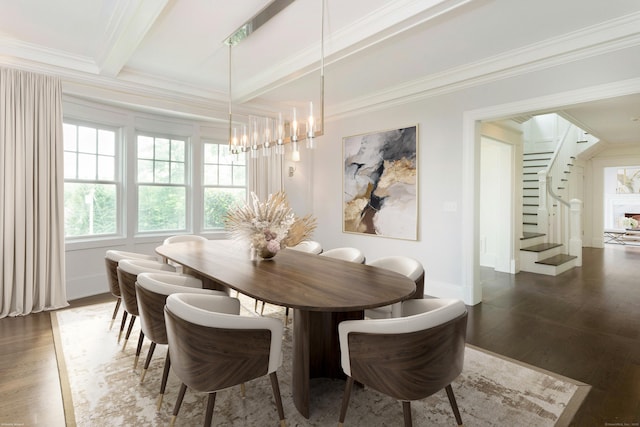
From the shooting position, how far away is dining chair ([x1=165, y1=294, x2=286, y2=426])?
1.56 metres

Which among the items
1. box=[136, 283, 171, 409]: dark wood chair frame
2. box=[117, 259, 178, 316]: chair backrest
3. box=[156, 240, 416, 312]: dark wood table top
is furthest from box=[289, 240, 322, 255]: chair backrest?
box=[136, 283, 171, 409]: dark wood chair frame

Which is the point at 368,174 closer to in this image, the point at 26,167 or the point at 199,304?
the point at 199,304

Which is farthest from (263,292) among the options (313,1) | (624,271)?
(624,271)

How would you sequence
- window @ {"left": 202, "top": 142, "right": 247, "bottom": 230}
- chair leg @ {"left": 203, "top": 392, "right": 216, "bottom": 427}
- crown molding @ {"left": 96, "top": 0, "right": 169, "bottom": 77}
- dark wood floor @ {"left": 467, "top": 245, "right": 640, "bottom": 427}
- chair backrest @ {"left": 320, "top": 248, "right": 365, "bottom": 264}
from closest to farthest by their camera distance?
chair leg @ {"left": 203, "top": 392, "right": 216, "bottom": 427}, dark wood floor @ {"left": 467, "top": 245, "right": 640, "bottom": 427}, crown molding @ {"left": 96, "top": 0, "right": 169, "bottom": 77}, chair backrest @ {"left": 320, "top": 248, "right": 365, "bottom": 264}, window @ {"left": 202, "top": 142, "right": 247, "bottom": 230}

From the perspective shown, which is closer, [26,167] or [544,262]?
[26,167]

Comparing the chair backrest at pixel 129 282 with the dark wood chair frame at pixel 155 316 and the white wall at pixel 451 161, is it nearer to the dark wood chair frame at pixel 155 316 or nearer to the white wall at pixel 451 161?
the dark wood chair frame at pixel 155 316

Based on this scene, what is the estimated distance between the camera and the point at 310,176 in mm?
5992

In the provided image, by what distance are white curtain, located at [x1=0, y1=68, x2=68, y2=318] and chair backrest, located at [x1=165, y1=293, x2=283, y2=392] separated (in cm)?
305

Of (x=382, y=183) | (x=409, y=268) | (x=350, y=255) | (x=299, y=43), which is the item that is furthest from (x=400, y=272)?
(x=299, y=43)

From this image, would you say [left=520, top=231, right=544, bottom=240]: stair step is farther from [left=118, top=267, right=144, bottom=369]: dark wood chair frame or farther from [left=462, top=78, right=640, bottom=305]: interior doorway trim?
[left=118, top=267, right=144, bottom=369]: dark wood chair frame

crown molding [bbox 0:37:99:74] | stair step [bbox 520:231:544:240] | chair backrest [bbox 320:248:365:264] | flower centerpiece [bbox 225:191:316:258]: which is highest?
crown molding [bbox 0:37:99:74]

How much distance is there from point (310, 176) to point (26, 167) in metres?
3.85

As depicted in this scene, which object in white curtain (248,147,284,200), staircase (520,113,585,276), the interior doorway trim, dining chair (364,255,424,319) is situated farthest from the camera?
staircase (520,113,585,276)

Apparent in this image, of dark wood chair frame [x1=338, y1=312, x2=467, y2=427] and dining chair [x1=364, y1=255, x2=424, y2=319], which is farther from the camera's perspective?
dining chair [x1=364, y1=255, x2=424, y2=319]
